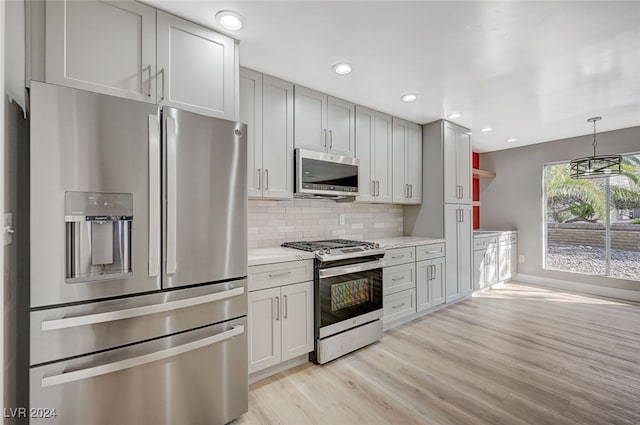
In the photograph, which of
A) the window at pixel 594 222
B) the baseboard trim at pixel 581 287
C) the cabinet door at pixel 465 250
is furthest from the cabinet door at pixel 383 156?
the baseboard trim at pixel 581 287

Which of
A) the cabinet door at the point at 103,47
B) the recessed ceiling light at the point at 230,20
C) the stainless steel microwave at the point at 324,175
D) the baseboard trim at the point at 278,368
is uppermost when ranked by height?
the recessed ceiling light at the point at 230,20

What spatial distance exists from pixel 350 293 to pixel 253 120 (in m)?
1.67

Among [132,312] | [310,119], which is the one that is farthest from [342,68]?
[132,312]

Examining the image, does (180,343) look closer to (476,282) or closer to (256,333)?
(256,333)

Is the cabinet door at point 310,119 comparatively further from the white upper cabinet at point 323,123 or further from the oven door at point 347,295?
the oven door at point 347,295

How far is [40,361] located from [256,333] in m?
1.13

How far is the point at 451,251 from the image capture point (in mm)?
3760

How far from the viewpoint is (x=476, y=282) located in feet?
14.2

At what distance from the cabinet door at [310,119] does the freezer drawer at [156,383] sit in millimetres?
1674

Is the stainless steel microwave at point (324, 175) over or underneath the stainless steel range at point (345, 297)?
over

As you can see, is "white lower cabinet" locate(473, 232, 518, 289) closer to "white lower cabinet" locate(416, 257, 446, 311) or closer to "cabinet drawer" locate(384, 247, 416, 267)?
"white lower cabinet" locate(416, 257, 446, 311)

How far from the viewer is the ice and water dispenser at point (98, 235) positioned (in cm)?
130

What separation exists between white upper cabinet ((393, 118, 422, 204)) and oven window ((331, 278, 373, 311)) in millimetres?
1318

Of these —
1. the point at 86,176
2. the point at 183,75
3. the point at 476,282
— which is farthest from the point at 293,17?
the point at 476,282
